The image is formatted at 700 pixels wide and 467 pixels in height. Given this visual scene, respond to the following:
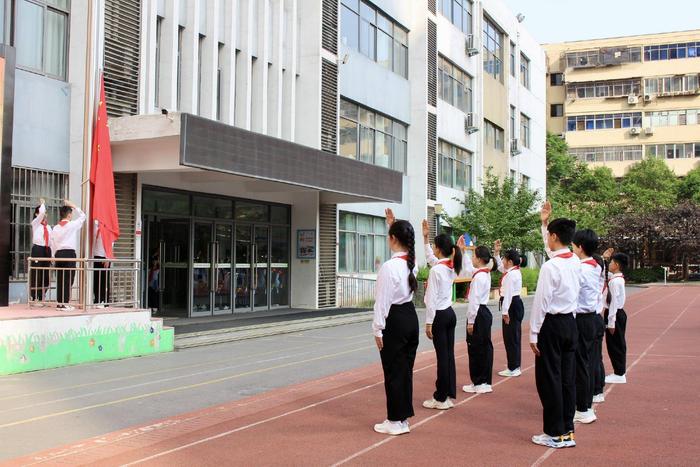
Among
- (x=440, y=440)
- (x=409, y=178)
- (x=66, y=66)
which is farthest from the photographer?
(x=409, y=178)

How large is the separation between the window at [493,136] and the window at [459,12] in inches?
192

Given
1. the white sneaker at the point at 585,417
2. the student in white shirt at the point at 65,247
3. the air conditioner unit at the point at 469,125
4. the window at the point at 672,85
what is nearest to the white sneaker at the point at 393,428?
the white sneaker at the point at 585,417

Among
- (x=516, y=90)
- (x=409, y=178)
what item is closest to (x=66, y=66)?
(x=409, y=178)

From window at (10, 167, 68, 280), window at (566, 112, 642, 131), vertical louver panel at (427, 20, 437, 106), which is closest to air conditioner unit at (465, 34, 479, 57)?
vertical louver panel at (427, 20, 437, 106)

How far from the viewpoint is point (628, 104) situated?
64.1 m

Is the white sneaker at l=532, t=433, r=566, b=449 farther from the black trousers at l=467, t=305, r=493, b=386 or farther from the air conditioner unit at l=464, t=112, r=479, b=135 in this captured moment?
the air conditioner unit at l=464, t=112, r=479, b=135

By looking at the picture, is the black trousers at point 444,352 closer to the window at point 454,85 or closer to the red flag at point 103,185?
the red flag at point 103,185

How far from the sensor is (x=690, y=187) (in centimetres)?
5831

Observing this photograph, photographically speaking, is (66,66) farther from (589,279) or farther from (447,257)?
(589,279)

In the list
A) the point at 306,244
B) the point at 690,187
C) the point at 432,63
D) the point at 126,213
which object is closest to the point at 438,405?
the point at 126,213

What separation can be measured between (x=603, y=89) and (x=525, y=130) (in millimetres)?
24390

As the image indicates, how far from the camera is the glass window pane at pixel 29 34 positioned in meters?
13.2

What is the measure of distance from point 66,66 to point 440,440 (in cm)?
1044

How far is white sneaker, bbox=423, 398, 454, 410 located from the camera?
8344mm
